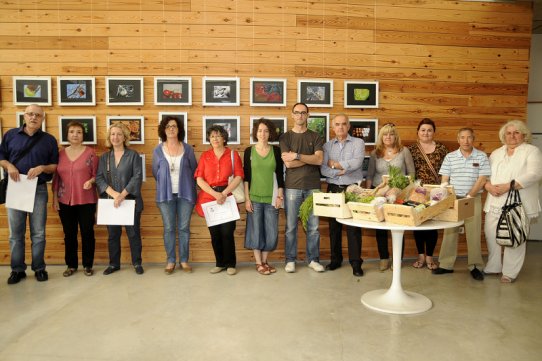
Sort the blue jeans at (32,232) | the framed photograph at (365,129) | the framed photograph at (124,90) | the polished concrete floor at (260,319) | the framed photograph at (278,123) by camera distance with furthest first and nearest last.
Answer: the framed photograph at (365,129), the framed photograph at (278,123), the framed photograph at (124,90), the blue jeans at (32,232), the polished concrete floor at (260,319)

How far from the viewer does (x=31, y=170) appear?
4.18 meters

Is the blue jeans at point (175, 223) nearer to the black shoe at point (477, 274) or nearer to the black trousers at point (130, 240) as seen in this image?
the black trousers at point (130, 240)

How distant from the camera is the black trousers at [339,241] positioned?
14.7 feet

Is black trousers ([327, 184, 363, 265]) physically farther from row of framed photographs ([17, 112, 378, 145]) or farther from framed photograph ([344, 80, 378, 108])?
framed photograph ([344, 80, 378, 108])

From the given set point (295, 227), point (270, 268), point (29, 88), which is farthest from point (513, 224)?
point (29, 88)

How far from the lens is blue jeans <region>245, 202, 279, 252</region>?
4496 millimetres

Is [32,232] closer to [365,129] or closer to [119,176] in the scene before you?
[119,176]

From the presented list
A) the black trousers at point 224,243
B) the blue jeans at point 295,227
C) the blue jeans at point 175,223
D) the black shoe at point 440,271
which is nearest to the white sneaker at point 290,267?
the blue jeans at point 295,227

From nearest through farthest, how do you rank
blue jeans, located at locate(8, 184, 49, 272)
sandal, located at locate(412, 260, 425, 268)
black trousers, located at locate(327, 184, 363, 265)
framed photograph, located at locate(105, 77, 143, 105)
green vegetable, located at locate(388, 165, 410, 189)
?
green vegetable, located at locate(388, 165, 410, 189)
blue jeans, located at locate(8, 184, 49, 272)
black trousers, located at locate(327, 184, 363, 265)
sandal, located at locate(412, 260, 425, 268)
framed photograph, located at locate(105, 77, 143, 105)

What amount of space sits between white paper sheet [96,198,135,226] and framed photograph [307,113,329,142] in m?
2.23

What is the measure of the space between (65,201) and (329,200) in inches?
108

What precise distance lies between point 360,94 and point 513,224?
2.17m

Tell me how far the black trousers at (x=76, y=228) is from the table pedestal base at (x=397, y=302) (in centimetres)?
286

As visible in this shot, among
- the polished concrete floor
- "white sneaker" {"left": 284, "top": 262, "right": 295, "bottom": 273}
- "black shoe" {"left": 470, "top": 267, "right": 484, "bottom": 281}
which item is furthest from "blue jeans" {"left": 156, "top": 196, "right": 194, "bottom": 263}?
"black shoe" {"left": 470, "top": 267, "right": 484, "bottom": 281}
